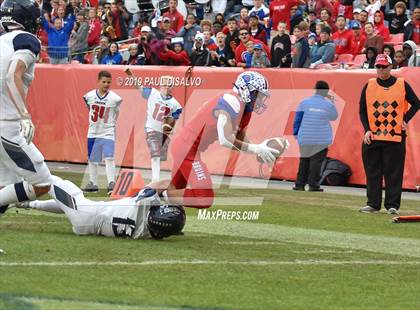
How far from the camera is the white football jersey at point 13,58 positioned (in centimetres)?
860

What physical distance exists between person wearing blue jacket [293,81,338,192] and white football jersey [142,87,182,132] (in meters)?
2.13

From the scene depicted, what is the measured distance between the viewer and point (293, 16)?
2116 cm

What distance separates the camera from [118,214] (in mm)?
9461

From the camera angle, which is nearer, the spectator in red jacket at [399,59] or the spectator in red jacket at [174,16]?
the spectator in red jacket at [399,59]

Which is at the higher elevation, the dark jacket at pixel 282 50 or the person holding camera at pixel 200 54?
the dark jacket at pixel 282 50

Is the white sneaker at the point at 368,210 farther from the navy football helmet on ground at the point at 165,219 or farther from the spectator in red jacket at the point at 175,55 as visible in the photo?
the spectator in red jacket at the point at 175,55

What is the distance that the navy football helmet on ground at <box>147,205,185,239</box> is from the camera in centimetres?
943

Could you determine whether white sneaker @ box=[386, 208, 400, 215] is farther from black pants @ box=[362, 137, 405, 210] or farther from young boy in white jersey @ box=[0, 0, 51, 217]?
young boy in white jersey @ box=[0, 0, 51, 217]

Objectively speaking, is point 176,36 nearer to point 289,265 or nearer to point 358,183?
point 358,183

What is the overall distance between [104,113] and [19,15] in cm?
693

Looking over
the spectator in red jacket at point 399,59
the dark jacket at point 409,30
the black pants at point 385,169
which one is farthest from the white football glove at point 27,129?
the dark jacket at point 409,30

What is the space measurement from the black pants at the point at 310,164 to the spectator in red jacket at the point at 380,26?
316 cm

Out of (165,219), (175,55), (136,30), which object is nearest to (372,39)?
(175,55)

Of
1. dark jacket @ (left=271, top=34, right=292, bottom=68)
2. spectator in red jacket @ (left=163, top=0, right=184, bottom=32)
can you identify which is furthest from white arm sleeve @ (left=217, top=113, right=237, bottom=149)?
spectator in red jacket @ (left=163, top=0, right=184, bottom=32)
